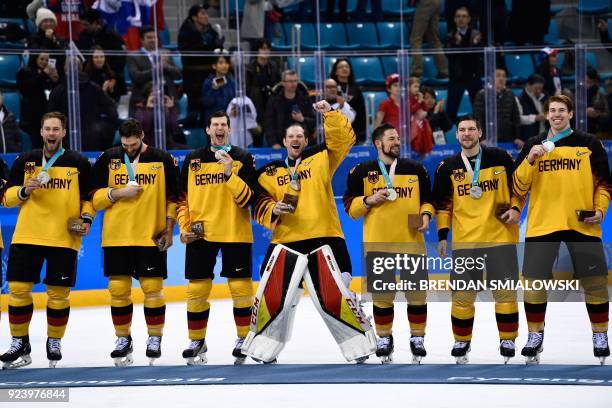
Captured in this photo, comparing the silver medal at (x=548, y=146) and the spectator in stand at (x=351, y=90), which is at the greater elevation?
the spectator in stand at (x=351, y=90)

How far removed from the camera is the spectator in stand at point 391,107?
12125 mm

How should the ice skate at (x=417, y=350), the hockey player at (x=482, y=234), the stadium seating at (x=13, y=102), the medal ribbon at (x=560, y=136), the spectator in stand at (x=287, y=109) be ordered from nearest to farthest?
the medal ribbon at (x=560, y=136) < the hockey player at (x=482, y=234) < the ice skate at (x=417, y=350) < the stadium seating at (x=13, y=102) < the spectator in stand at (x=287, y=109)

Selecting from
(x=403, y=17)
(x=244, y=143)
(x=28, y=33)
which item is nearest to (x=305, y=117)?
(x=244, y=143)

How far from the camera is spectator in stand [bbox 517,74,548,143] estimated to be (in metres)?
12.3

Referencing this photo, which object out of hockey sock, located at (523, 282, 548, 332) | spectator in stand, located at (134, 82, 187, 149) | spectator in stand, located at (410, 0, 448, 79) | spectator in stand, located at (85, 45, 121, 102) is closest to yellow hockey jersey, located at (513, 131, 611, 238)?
hockey sock, located at (523, 282, 548, 332)

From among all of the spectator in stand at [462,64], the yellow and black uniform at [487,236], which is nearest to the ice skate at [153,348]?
the yellow and black uniform at [487,236]

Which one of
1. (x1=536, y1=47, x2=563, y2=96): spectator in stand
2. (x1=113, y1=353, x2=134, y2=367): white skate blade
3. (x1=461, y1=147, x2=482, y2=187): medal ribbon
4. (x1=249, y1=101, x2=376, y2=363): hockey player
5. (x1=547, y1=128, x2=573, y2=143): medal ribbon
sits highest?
(x1=536, y1=47, x2=563, y2=96): spectator in stand

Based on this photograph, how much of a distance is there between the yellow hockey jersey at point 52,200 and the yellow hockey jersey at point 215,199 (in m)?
0.67

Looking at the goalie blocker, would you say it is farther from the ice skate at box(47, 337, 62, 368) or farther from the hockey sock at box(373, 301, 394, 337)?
the ice skate at box(47, 337, 62, 368)

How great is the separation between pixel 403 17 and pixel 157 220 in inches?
209

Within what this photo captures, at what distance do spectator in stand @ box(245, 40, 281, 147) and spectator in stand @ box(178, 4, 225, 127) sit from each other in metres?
0.39

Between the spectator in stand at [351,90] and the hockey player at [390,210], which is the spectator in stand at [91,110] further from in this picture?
the hockey player at [390,210]

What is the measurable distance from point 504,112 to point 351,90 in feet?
4.87

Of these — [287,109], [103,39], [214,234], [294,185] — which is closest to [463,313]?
[294,185]
